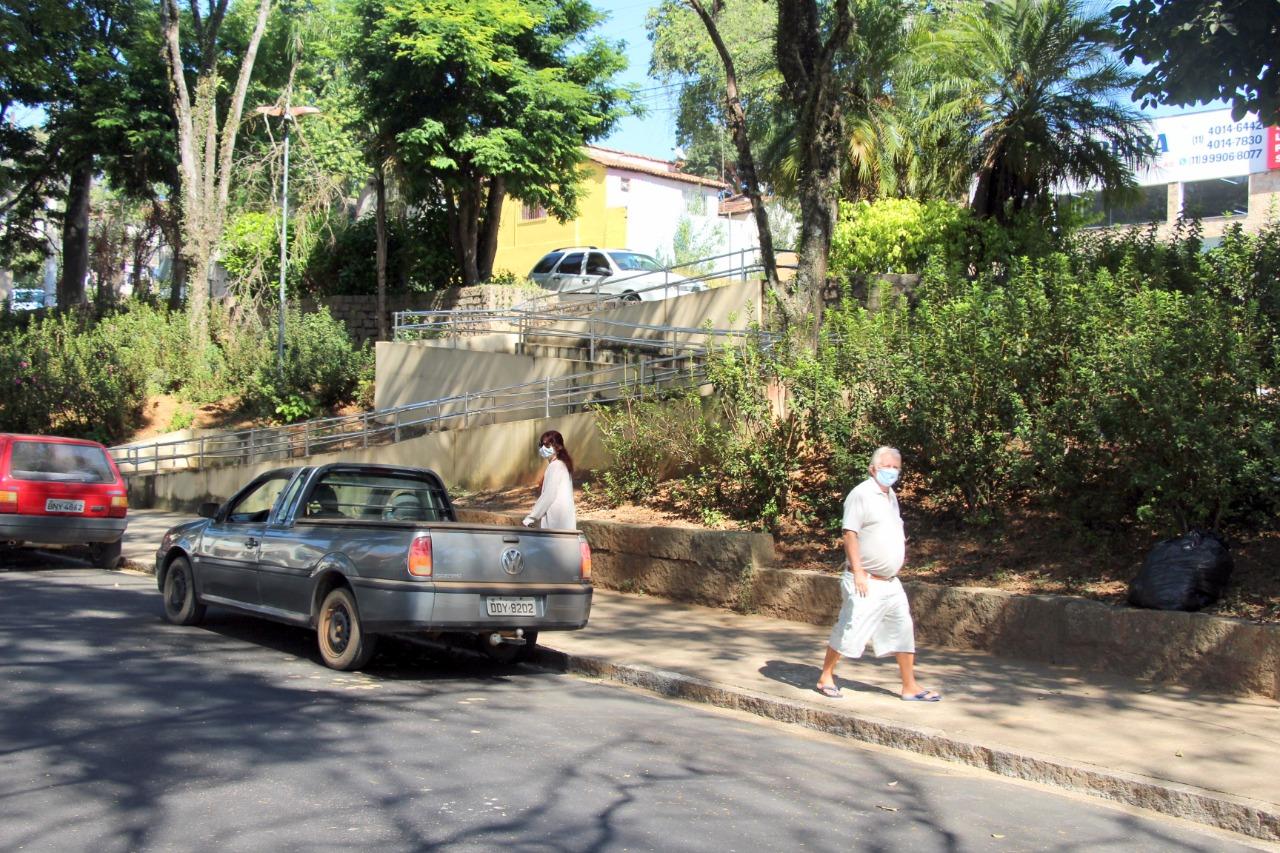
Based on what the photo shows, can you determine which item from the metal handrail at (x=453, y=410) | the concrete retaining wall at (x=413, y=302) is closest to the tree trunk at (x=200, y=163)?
the concrete retaining wall at (x=413, y=302)

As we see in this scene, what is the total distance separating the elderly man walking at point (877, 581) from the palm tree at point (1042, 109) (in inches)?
505

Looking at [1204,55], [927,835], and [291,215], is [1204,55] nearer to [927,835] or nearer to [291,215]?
[927,835]

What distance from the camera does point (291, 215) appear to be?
31391 mm

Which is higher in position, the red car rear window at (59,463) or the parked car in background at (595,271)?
the parked car in background at (595,271)

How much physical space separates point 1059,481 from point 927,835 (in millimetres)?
5184

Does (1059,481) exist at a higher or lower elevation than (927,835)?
higher

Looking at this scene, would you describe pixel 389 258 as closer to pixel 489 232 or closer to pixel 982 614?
pixel 489 232

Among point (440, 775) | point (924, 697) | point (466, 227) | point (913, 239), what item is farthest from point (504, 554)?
point (466, 227)

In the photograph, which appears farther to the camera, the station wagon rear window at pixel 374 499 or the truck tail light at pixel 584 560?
the station wagon rear window at pixel 374 499

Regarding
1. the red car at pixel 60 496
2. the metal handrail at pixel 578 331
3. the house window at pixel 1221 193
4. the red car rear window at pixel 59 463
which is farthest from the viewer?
the house window at pixel 1221 193

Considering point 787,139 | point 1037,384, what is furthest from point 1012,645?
point 787,139

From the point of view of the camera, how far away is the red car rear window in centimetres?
1455

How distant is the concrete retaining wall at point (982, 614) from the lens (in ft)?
26.4

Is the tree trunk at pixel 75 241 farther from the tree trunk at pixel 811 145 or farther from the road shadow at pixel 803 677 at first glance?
the road shadow at pixel 803 677
